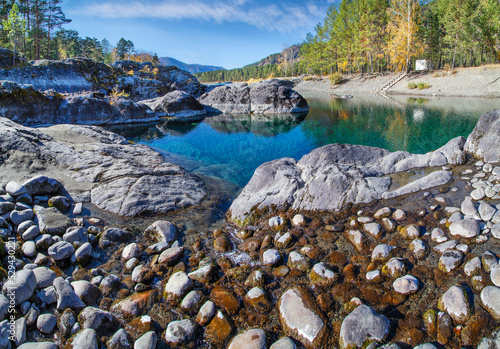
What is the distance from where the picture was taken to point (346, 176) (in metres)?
8.55

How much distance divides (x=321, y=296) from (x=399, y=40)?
6754 centimetres

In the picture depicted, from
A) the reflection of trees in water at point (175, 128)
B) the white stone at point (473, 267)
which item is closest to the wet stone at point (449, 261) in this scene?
the white stone at point (473, 267)

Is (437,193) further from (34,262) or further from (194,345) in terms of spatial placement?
(34,262)

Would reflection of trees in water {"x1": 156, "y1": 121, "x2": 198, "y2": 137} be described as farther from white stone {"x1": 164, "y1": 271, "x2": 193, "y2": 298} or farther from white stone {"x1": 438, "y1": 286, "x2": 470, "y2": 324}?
white stone {"x1": 438, "y1": 286, "x2": 470, "y2": 324}

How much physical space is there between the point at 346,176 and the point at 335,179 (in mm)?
418

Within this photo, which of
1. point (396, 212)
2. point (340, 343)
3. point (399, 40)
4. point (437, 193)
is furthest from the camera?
point (399, 40)

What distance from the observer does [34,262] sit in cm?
572

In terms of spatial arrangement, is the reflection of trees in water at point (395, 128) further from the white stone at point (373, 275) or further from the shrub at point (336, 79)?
the shrub at point (336, 79)

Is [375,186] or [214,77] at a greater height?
[214,77]

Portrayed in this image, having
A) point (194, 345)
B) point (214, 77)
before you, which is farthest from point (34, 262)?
point (214, 77)

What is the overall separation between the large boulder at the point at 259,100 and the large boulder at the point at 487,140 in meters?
25.1

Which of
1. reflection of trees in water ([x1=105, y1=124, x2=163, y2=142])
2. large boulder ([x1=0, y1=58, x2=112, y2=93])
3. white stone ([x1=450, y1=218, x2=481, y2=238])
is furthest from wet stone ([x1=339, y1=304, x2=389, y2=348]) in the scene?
large boulder ([x1=0, y1=58, x2=112, y2=93])

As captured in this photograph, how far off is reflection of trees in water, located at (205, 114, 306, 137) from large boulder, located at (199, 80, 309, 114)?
2498mm

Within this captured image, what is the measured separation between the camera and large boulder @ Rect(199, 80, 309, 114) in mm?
34375
